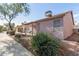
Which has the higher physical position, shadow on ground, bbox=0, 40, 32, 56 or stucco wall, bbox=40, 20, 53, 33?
stucco wall, bbox=40, 20, 53, 33

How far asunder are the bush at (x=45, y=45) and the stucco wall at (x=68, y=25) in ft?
0.63

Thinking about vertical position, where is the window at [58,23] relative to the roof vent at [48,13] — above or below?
below

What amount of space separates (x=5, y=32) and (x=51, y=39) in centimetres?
70

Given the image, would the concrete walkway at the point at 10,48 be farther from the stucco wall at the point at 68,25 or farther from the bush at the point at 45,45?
the stucco wall at the point at 68,25

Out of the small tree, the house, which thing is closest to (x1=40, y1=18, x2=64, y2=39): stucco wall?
the house

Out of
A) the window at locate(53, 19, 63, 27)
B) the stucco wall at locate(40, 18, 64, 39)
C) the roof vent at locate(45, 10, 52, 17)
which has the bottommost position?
the stucco wall at locate(40, 18, 64, 39)

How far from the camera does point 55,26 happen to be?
7.43ft

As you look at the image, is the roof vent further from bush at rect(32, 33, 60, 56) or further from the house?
bush at rect(32, 33, 60, 56)

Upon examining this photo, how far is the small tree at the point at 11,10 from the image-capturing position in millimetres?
2262

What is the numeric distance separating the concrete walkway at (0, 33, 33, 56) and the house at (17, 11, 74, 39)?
0.25 m

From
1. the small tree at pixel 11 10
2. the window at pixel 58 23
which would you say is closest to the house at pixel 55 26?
the window at pixel 58 23

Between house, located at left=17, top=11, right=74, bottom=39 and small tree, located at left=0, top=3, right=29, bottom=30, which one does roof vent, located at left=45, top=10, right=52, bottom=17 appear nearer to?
house, located at left=17, top=11, right=74, bottom=39

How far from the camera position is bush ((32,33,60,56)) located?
7.26ft

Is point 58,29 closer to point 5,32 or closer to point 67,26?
point 67,26
